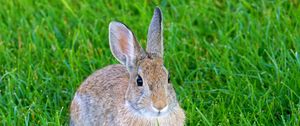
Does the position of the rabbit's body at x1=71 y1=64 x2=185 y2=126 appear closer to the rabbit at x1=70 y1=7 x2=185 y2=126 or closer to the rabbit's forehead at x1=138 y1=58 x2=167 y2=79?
the rabbit at x1=70 y1=7 x2=185 y2=126

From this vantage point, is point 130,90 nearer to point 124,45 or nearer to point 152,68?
point 152,68

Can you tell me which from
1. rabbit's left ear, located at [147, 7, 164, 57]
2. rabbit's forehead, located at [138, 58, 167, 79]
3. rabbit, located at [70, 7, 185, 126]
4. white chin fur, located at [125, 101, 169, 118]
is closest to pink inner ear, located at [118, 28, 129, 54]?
rabbit, located at [70, 7, 185, 126]

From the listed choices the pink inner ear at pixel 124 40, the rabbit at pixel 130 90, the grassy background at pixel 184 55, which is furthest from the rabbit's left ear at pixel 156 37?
the grassy background at pixel 184 55

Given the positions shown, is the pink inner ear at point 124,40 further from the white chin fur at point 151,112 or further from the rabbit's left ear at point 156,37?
the white chin fur at point 151,112

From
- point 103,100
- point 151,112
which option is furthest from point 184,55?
point 151,112

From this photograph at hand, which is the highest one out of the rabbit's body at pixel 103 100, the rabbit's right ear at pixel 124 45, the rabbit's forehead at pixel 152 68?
the rabbit's right ear at pixel 124 45

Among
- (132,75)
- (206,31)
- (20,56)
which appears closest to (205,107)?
(132,75)

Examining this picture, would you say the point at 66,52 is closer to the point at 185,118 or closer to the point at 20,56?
the point at 20,56

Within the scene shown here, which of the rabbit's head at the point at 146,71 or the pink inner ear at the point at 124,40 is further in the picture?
the pink inner ear at the point at 124,40
